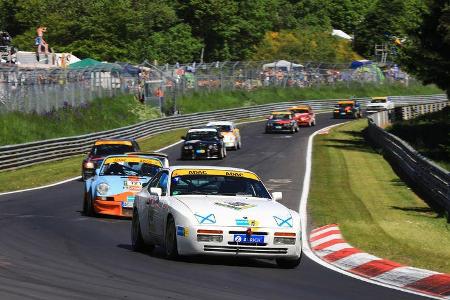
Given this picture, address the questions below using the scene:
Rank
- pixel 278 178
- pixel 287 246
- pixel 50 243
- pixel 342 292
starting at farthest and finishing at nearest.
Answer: pixel 278 178 < pixel 50 243 < pixel 287 246 < pixel 342 292

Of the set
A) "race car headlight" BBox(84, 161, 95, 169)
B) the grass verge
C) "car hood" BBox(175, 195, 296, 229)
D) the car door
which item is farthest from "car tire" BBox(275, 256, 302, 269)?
"race car headlight" BBox(84, 161, 95, 169)

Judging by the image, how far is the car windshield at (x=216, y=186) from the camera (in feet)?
45.4

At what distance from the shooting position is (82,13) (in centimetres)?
9594

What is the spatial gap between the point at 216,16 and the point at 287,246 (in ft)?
344

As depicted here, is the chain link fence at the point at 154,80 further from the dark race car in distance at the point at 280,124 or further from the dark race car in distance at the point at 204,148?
the dark race car in distance at the point at 280,124

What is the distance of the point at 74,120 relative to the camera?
51.4m

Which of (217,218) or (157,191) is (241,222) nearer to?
(217,218)

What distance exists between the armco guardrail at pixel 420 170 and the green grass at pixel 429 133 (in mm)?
1633

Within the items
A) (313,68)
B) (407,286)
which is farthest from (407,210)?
(313,68)

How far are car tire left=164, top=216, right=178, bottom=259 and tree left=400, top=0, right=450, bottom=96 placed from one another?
32.6 meters

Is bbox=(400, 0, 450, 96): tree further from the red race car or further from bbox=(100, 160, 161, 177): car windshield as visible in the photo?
bbox=(100, 160, 161, 177): car windshield

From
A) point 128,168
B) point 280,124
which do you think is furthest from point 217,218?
point 280,124

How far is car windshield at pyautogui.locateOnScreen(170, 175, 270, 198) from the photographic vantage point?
13.8 m

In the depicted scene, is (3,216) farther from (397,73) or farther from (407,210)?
(397,73)
